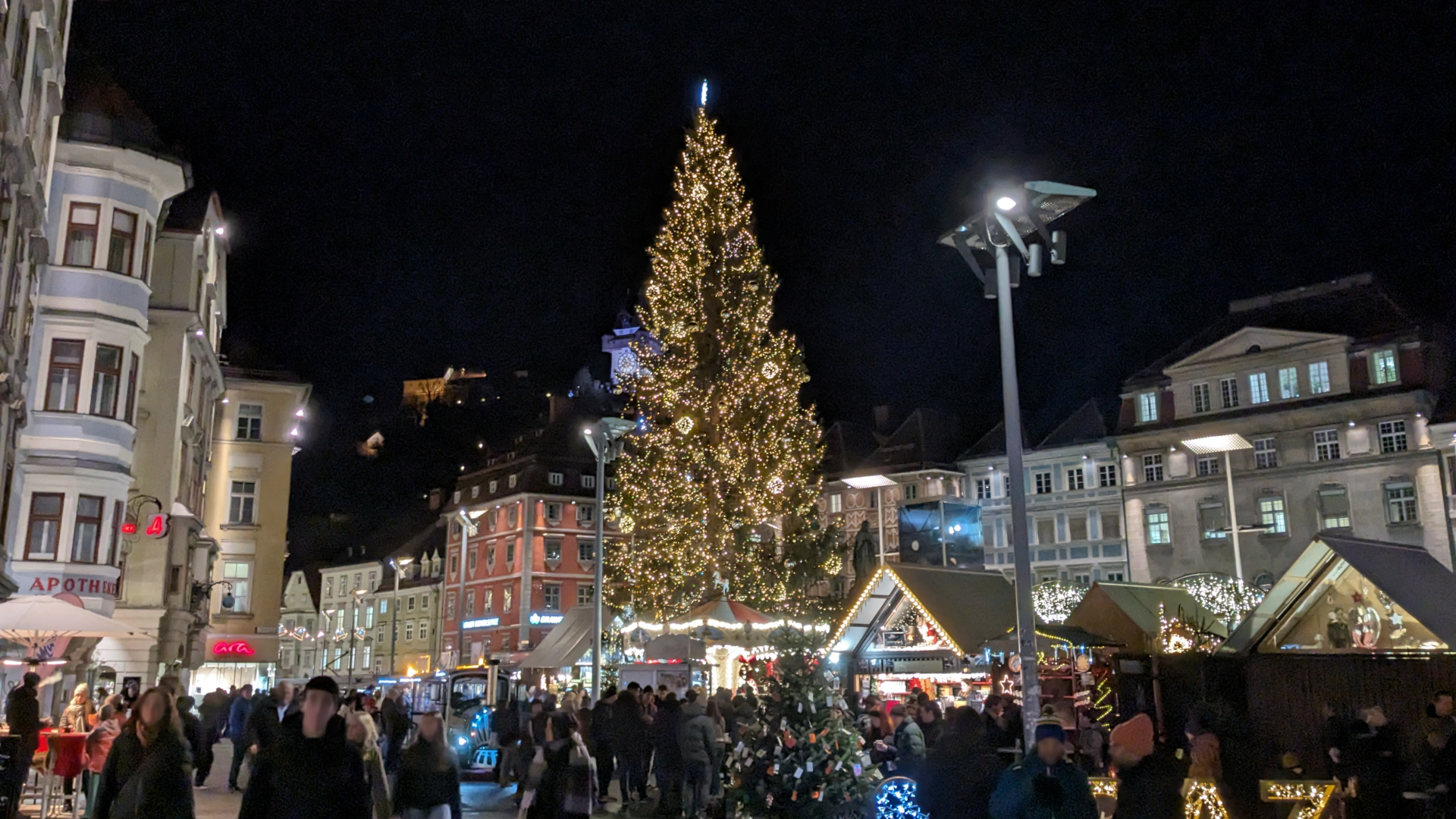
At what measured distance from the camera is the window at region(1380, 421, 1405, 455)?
157 feet

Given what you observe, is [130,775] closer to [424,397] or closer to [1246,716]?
[1246,716]

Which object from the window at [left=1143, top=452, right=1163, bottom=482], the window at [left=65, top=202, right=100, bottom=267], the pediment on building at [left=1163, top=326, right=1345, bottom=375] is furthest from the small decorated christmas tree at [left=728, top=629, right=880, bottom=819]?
the window at [left=1143, top=452, right=1163, bottom=482]

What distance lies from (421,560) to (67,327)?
6653cm

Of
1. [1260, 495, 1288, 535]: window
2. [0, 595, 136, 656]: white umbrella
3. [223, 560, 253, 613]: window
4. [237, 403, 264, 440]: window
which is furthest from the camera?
[1260, 495, 1288, 535]: window

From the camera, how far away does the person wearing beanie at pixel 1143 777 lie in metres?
6.70

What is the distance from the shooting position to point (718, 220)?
34656 mm

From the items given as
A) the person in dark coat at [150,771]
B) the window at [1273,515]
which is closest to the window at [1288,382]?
the window at [1273,515]

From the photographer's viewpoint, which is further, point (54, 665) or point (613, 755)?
point (54, 665)

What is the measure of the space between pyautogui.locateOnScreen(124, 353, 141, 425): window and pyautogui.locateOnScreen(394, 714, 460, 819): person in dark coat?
2217 centimetres

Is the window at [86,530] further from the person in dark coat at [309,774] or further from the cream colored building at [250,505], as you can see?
the person in dark coat at [309,774]

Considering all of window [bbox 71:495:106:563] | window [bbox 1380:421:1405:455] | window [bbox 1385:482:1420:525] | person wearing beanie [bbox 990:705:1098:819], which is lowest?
person wearing beanie [bbox 990:705:1098:819]

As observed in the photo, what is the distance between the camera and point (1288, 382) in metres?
51.6

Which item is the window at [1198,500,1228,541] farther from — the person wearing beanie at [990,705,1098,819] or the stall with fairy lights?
the person wearing beanie at [990,705,1098,819]

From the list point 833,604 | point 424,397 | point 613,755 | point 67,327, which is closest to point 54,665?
point 67,327
